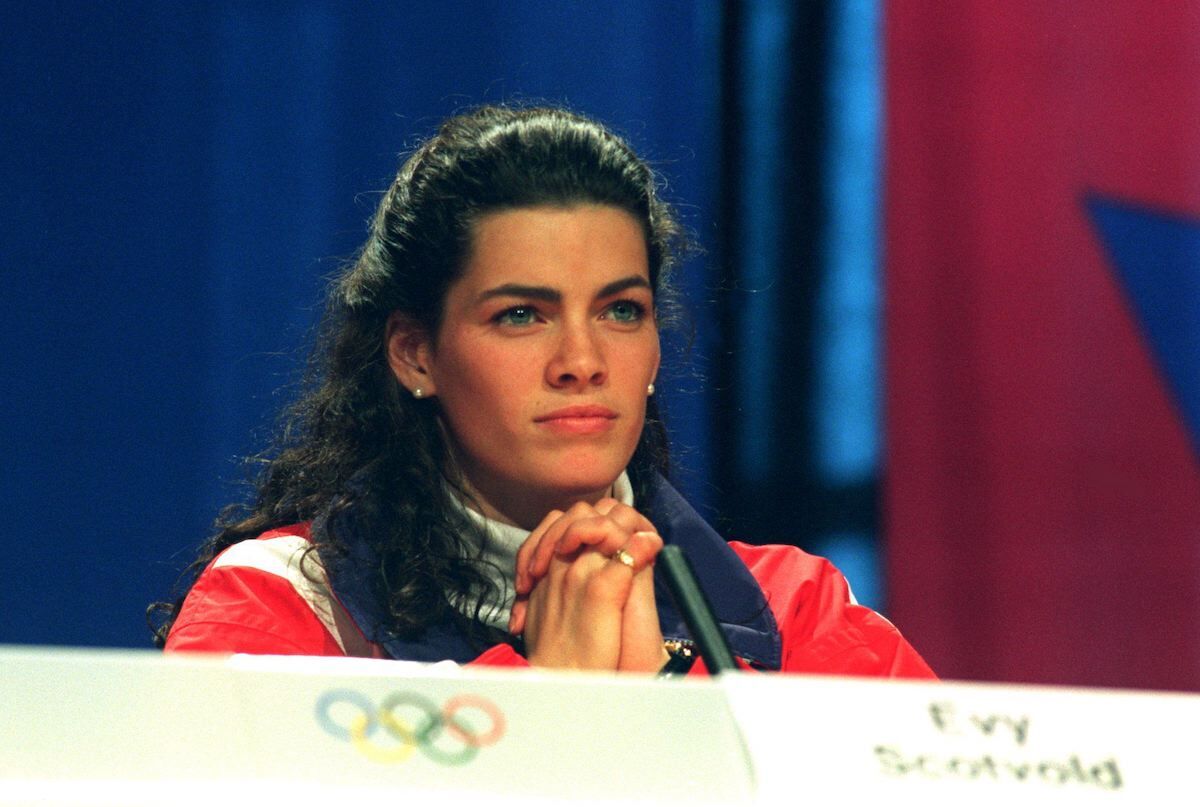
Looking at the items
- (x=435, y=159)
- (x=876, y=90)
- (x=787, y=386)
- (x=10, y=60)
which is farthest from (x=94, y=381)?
(x=876, y=90)

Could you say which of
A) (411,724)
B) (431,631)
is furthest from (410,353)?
(411,724)

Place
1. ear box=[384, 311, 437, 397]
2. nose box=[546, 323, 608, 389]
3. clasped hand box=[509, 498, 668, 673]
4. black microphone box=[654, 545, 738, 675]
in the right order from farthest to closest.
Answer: ear box=[384, 311, 437, 397] < nose box=[546, 323, 608, 389] < clasped hand box=[509, 498, 668, 673] < black microphone box=[654, 545, 738, 675]

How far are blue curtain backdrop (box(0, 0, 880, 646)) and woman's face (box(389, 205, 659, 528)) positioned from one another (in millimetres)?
559

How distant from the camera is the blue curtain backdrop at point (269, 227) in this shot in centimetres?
167

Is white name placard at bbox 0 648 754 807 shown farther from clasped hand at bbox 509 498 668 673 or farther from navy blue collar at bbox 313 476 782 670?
navy blue collar at bbox 313 476 782 670

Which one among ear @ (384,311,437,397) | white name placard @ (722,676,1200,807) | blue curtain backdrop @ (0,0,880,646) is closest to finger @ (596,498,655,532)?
ear @ (384,311,437,397)

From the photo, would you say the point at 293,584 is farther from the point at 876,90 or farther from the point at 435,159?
the point at 876,90

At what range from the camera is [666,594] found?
3.83ft

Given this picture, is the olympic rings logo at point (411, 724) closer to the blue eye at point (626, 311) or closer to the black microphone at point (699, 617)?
the black microphone at point (699, 617)

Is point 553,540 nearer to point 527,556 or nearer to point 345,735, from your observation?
point 527,556

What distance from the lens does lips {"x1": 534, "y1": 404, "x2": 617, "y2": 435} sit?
104cm

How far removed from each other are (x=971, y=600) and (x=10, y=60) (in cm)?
126

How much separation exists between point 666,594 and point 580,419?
0.64 ft

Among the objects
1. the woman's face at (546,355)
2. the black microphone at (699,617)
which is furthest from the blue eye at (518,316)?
the black microphone at (699,617)
